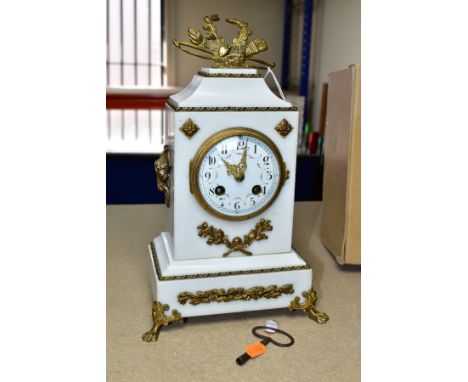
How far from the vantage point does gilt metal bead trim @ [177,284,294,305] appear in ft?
3.43

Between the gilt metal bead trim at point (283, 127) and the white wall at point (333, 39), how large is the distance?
5.30ft

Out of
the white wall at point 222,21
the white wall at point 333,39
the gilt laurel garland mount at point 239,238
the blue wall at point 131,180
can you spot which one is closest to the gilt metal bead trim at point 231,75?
the gilt laurel garland mount at point 239,238

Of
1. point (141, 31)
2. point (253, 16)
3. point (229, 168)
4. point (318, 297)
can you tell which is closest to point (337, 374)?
point (318, 297)

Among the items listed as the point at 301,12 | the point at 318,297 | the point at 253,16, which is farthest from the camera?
the point at 253,16

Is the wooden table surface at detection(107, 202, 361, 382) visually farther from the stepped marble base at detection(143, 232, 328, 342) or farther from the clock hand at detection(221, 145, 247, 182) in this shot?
the clock hand at detection(221, 145, 247, 182)

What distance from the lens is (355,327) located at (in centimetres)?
106

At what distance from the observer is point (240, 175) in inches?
40.6

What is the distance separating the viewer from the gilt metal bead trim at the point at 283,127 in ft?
3.46

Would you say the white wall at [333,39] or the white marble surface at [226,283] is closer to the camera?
the white marble surface at [226,283]

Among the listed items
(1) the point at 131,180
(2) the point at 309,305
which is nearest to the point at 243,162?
(2) the point at 309,305

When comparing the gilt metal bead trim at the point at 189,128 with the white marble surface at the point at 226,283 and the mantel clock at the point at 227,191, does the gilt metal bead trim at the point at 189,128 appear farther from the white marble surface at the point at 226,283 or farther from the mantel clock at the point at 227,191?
the white marble surface at the point at 226,283

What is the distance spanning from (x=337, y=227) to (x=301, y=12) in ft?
9.62

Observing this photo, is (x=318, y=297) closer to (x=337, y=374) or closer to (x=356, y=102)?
(x=337, y=374)

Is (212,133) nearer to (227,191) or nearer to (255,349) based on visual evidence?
(227,191)
